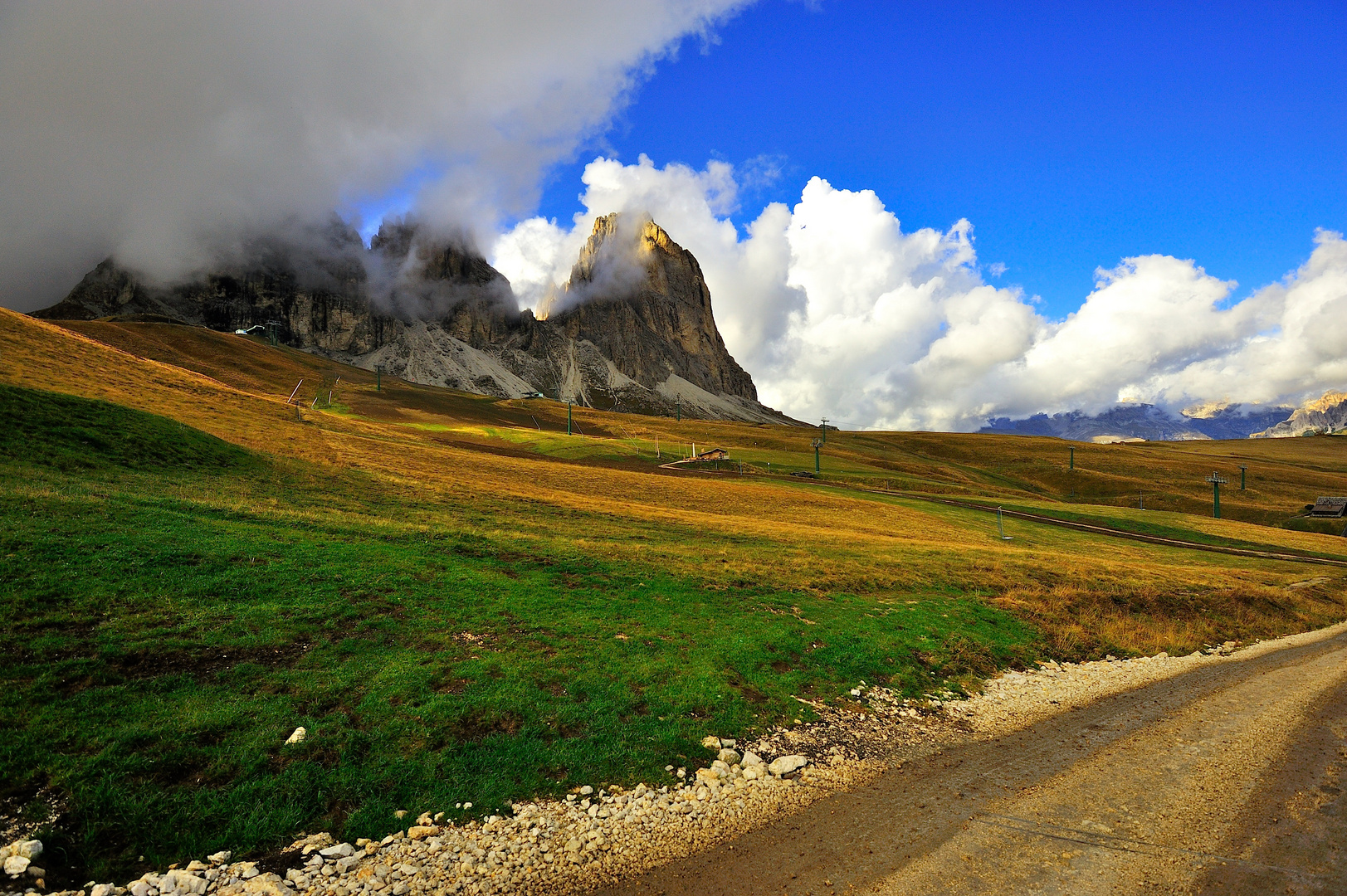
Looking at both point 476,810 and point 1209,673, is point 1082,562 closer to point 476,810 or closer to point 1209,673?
point 1209,673

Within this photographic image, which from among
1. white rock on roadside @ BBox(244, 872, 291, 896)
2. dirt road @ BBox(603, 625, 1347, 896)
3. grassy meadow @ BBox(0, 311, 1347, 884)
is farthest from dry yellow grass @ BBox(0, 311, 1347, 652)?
white rock on roadside @ BBox(244, 872, 291, 896)

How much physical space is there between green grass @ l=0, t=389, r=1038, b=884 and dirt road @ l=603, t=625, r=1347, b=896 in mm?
3035

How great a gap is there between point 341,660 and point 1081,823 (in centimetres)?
1646

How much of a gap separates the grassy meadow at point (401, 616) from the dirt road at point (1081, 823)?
9.74 feet

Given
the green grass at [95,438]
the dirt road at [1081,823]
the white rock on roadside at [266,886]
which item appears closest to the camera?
the white rock on roadside at [266,886]

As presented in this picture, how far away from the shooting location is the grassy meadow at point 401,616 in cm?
1036

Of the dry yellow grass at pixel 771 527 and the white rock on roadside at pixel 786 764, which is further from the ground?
the dry yellow grass at pixel 771 527

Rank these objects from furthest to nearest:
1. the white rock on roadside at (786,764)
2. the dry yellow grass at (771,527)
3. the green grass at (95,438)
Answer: the dry yellow grass at (771,527), the green grass at (95,438), the white rock on roadside at (786,764)

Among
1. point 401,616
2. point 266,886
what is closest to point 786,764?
point 266,886

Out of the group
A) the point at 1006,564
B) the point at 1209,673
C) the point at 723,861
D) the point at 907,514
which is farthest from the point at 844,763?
the point at 907,514

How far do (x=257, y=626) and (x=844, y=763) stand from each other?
14967 millimetres

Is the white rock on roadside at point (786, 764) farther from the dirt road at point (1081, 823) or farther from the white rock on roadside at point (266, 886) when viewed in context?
the white rock on roadside at point (266, 886)

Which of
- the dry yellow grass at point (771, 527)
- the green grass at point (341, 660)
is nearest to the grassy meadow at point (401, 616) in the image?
the green grass at point (341, 660)

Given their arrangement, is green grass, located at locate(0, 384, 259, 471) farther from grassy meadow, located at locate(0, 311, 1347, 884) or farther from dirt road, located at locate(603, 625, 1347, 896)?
dirt road, located at locate(603, 625, 1347, 896)
